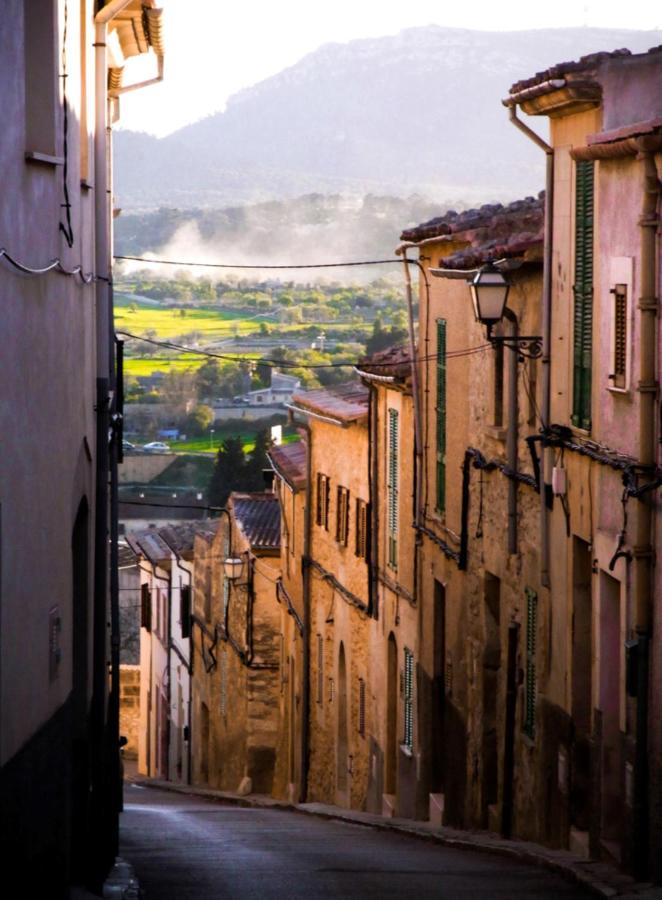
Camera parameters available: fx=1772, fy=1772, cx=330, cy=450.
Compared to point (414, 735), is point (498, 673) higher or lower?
higher

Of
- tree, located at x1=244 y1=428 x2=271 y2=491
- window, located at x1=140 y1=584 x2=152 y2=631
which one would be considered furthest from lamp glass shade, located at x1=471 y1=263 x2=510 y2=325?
tree, located at x1=244 y1=428 x2=271 y2=491

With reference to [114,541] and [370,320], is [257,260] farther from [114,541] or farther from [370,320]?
[114,541]

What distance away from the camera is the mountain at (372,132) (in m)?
142

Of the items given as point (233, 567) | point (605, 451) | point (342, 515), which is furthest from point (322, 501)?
point (605, 451)

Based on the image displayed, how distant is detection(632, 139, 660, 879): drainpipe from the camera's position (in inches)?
462

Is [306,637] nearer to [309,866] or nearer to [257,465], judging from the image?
[309,866]

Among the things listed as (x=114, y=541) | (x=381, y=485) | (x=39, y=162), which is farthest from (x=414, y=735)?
(x=39, y=162)

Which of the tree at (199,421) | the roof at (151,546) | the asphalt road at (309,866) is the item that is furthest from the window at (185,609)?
the tree at (199,421)

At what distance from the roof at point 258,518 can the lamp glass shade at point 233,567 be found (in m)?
0.57

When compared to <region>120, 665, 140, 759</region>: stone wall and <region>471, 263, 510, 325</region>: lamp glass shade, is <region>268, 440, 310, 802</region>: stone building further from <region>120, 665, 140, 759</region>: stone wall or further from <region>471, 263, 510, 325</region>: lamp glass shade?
<region>120, 665, 140, 759</region>: stone wall

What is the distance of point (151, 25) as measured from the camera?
14.5 meters

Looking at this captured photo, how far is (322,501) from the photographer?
1109 inches

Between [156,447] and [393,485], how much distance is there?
2073 inches

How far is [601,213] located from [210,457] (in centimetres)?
6221
